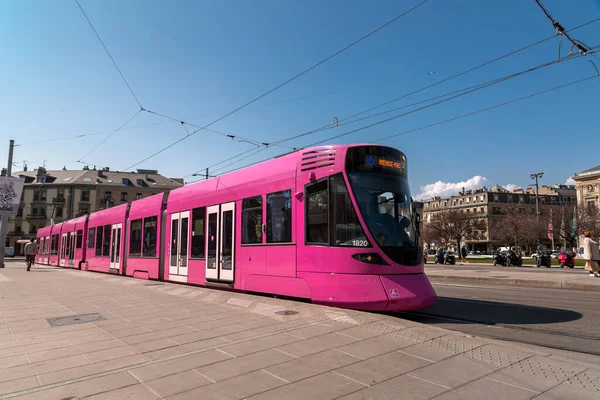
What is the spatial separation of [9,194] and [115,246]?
31.8 ft

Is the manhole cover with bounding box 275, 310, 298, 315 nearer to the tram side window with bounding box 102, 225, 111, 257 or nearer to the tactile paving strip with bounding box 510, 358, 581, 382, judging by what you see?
the tactile paving strip with bounding box 510, 358, 581, 382

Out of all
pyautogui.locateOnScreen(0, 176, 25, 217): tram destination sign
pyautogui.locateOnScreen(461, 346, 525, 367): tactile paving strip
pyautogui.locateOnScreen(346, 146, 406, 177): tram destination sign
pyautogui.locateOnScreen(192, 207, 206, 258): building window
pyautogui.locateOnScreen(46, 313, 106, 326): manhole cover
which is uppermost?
pyautogui.locateOnScreen(0, 176, 25, 217): tram destination sign

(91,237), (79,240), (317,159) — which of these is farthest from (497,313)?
(79,240)

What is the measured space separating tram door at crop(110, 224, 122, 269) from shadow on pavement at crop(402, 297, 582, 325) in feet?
46.5

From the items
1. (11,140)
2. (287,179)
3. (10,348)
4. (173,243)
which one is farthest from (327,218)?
(11,140)

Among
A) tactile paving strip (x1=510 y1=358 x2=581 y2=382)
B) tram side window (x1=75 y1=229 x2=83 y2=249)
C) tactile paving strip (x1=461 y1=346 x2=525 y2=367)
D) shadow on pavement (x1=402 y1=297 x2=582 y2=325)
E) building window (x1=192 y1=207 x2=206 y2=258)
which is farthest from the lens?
tram side window (x1=75 y1=229 x2=83 y2=249)

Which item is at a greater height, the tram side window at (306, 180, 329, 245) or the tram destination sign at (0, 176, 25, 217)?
the tram destination sign at (0, 176, 25, 217)

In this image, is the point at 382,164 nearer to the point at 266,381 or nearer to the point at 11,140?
the point at 266,381

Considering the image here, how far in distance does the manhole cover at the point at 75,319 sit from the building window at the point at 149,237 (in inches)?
289

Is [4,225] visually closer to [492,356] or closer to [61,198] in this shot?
[492,356]

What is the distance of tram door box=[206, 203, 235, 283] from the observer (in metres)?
9.70

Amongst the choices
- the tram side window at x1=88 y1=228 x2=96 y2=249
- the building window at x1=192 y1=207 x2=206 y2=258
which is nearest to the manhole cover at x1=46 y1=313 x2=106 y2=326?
the building window at x1=192 y1=207 x2=206 y2=258

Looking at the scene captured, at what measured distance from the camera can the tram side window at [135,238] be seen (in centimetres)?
1546

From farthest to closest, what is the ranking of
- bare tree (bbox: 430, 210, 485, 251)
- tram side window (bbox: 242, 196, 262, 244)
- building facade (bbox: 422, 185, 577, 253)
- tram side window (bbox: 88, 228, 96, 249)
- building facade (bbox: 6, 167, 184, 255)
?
building facade (bbox: 422, 185, 577, 253) < building facade (bbox: 6, 167, 184, 255) < bare tree (bbox: 430, 210, 485, 251) < tram side window (bbox: 88, 228, 96, 249) < tram side window (bbox: 242, 196, 262, 244)
